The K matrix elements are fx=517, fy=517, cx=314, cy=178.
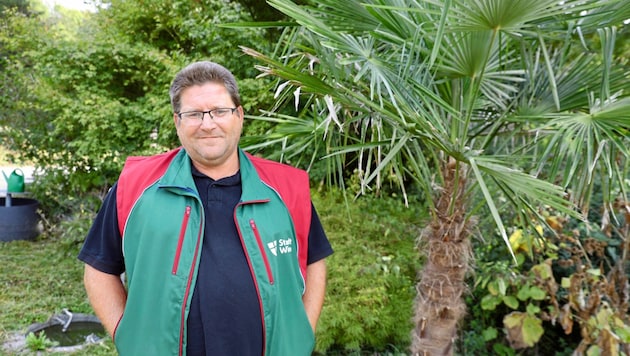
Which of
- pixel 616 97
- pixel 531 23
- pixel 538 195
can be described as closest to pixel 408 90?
pixel 531 23

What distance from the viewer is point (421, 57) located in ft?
8.62

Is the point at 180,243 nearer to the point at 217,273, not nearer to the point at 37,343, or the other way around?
the point at 217,273

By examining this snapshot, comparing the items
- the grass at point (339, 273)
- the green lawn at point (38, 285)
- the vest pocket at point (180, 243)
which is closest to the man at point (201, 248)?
the vest pocket at point (180, 243)

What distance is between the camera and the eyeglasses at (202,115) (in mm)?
1789

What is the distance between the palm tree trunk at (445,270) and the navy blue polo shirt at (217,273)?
1179mm

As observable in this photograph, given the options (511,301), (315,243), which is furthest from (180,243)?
(511,301)

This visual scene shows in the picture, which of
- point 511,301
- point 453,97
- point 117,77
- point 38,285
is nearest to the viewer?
point 453,97

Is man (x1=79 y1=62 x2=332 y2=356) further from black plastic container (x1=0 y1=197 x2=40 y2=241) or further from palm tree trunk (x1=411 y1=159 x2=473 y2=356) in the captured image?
black plastic container (x1=0 y1=197 x2=40 y2=241)

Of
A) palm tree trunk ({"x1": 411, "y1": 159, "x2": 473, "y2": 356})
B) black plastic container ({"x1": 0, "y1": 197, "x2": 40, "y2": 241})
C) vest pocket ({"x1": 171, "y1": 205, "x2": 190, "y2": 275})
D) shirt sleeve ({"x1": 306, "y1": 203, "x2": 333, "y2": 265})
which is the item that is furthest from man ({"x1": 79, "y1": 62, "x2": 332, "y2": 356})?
black plastic container ({"x1": 0, "y1": 197, "x2": 40, "y2": 241})

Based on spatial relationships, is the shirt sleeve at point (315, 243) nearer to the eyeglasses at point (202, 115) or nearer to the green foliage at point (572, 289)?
the eyeglasses at point (202, 115)

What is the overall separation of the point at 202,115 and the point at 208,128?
5 cm

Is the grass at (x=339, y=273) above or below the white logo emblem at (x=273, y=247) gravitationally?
below

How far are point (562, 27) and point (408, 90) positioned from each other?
30.5 inches

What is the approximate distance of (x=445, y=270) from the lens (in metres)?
2.69
